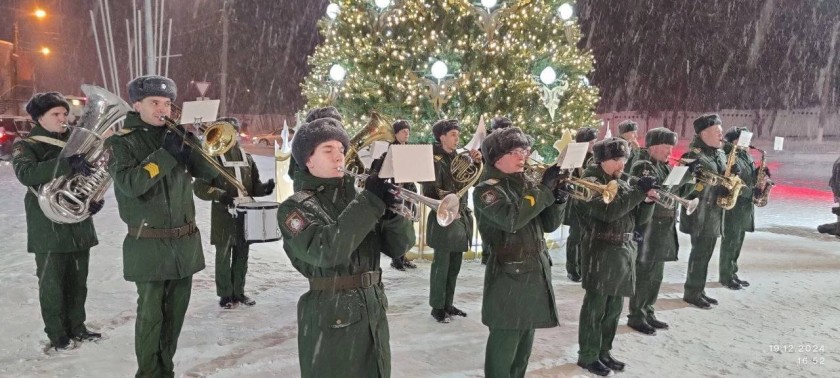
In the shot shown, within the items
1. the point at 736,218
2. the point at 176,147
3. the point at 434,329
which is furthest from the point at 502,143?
the point at 736,218

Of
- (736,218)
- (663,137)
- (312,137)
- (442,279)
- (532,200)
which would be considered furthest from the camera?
(736,218)

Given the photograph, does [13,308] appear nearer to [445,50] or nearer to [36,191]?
[36,191]

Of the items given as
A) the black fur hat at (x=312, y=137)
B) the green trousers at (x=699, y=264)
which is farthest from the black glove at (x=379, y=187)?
the green trousers at (x=699, y=264)

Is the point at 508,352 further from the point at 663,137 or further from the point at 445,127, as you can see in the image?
the point at 445,127

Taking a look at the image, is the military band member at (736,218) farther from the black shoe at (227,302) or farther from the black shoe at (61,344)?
the black shoe at (61,344)

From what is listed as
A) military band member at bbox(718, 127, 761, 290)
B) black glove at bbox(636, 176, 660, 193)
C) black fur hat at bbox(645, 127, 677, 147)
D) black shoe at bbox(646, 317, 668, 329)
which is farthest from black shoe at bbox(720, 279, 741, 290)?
black glove at bbox(636, 176, 660, 193)

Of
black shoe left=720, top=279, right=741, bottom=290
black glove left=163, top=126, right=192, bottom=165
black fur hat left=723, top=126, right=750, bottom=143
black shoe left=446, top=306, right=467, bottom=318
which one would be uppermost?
black fur hat left=723, top=126, right=750, bottom=143

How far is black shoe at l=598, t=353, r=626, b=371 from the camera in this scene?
14.9 ft

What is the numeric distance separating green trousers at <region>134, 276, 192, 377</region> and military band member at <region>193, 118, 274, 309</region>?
1.85 m

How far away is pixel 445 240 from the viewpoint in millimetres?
5598

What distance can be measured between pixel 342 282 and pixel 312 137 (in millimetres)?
660

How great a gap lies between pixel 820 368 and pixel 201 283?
6.10 m

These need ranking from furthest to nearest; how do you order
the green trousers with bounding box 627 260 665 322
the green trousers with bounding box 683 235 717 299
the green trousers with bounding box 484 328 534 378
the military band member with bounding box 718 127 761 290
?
the military band member with bounding box 718 127 761 290 < the green trousers with bounding box 683 235 717 299 < the green trousers with bounding box 627 260 665 322 < the green trousers with bounding box 484 328 534 378

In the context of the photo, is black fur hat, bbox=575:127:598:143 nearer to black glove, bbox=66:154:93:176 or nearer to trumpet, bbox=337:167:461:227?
trumpet, bbox=337:167:461:227
